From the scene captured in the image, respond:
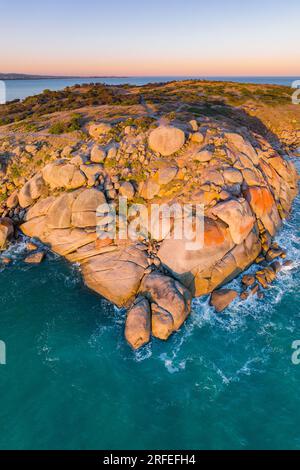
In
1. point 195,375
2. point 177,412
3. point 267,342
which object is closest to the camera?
point 177,412

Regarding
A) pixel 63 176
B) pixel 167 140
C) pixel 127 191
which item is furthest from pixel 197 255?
pixel 63 176

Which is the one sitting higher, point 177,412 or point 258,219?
point 258,219

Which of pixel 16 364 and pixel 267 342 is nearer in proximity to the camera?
pixel 16 364

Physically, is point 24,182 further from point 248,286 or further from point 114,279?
point 248,286

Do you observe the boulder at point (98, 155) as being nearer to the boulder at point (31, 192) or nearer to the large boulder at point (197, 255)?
the boulder at point (31, 192)

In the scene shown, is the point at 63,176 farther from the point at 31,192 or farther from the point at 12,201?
the point at 12,201

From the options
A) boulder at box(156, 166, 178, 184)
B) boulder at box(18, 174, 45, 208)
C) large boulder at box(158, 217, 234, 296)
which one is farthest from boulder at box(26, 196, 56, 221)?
large boulder at box(158, 217, 234, 296)
